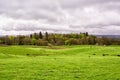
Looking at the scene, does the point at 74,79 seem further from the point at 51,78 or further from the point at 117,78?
the point at 117,78

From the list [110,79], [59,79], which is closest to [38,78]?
[59,79]

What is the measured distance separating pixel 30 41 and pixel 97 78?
573 ft

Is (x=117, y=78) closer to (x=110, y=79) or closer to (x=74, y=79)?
(x=110, y=79)

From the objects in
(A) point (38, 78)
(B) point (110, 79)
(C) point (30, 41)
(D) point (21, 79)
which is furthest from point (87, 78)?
(C) point (30, 41)

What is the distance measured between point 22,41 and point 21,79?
17991cm

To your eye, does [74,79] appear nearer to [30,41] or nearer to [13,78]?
[13,78]

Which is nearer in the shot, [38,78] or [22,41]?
[38,78]

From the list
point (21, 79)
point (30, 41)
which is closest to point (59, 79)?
point (21, 79)

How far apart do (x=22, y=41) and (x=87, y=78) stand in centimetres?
18043

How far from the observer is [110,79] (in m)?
22.4

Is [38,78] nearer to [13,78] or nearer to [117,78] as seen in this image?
[13,78]

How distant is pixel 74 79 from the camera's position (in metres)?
22.4

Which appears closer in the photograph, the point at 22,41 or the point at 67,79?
the point at 67,79

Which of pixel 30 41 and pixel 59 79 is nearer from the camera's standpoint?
pixel 59 79
